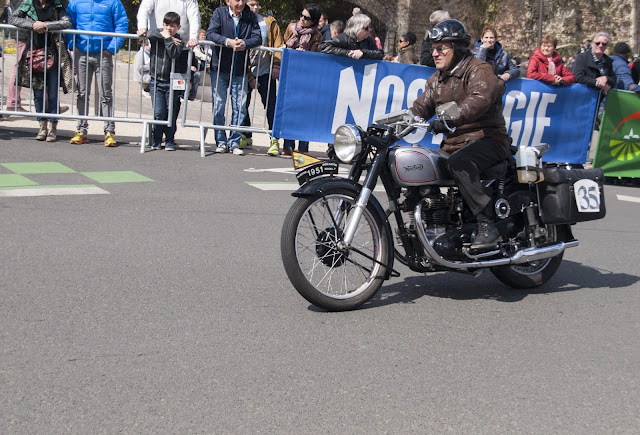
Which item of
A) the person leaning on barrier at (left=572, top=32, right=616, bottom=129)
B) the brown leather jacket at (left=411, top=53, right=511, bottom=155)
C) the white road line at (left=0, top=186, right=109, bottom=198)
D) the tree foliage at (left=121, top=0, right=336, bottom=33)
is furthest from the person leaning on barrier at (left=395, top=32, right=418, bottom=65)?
the tree foliage at (left=121, top=0, right=336, bottom=33)

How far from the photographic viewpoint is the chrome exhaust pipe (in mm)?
5246

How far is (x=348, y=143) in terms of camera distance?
4984 mm

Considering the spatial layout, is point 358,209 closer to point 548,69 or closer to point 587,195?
point 587,195

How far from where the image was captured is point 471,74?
5.38 metres

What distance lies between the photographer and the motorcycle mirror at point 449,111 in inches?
192

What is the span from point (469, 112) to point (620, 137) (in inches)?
306

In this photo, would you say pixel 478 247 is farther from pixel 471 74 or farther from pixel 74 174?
pixel 74 174

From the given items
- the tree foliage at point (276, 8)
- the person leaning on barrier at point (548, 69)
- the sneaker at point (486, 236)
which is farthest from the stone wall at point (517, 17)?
the sneaker at point (486, 236)

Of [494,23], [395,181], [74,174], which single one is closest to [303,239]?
[395,181]

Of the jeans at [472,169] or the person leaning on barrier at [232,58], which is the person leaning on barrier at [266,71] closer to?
the person leaning on barrier at [232,58]

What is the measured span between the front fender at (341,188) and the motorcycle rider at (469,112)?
549mm

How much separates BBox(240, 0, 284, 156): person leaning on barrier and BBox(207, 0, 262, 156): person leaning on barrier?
20cm

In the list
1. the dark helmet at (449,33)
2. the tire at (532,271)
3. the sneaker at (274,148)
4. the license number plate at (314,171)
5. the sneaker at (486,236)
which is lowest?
the sneaker at (274,148)

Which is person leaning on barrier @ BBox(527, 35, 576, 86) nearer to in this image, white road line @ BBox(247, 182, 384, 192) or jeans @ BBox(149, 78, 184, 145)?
white road line @ BBox(247, 182, 384, 192)
